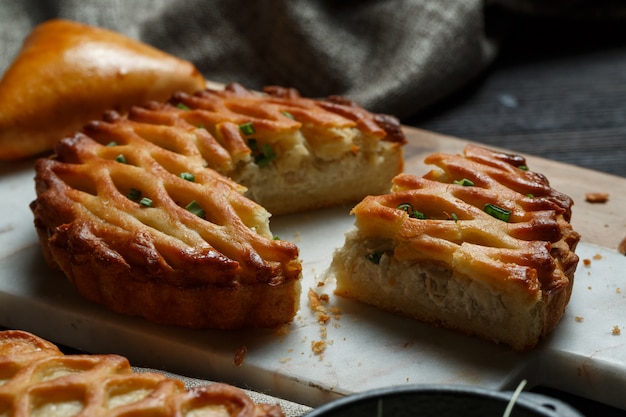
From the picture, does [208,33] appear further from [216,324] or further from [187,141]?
[216,324]

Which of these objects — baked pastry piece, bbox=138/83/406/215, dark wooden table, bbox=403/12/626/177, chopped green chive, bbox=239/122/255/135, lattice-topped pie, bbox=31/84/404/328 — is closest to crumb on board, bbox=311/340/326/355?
lattice-topped pie, bbox=31/84/404/328

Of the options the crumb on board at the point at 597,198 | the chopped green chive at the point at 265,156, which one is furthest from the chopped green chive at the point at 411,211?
the crumb on board at the point at 597,198

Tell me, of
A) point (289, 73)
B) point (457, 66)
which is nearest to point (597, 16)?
point (457, 66)

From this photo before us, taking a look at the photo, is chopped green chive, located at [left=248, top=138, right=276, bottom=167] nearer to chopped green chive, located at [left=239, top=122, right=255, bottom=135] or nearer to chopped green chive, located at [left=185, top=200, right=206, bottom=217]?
chopped green chive, located at [left=239, top=122, right=255, bottom=135]

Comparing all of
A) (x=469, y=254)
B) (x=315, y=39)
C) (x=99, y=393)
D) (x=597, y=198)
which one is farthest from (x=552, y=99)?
(x=99, y=393)

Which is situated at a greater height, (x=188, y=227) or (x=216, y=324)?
(x=188, y=227)

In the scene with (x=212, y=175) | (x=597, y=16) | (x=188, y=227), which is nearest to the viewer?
(x=188, y=227)
